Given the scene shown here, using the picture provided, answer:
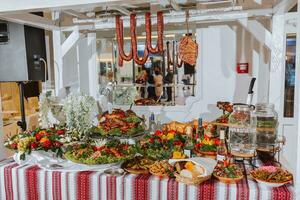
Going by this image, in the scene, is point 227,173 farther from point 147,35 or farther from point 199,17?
point 199,17

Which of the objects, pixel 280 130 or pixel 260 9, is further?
pixel 260 9

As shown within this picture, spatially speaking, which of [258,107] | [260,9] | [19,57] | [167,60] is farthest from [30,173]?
[167,60]

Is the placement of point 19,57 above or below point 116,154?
above

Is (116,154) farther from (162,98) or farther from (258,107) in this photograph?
(162,98)

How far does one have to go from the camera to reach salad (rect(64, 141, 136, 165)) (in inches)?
66.7

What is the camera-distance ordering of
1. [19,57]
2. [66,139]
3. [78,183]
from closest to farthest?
[78,183] < [66,139] < [19,57]

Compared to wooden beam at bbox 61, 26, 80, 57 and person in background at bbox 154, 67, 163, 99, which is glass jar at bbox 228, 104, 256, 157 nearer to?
wooden beam at bbox 61, 26, 80, 57

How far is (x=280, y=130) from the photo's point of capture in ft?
6.86

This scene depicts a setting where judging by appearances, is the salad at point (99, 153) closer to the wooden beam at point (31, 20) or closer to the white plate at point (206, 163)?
the white plate at point (206, 163)

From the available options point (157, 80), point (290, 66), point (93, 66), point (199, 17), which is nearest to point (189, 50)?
point (199, 17)

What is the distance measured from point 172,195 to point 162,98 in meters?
2.64

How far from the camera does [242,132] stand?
182cm

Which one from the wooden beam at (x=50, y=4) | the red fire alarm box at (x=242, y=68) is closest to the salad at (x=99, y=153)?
the wooden beam at (x=50, y=4)

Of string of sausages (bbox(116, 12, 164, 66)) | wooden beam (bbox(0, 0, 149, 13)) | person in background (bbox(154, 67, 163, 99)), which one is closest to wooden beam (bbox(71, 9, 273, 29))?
string of sausages (bbox(116, 12, 164, 66))
